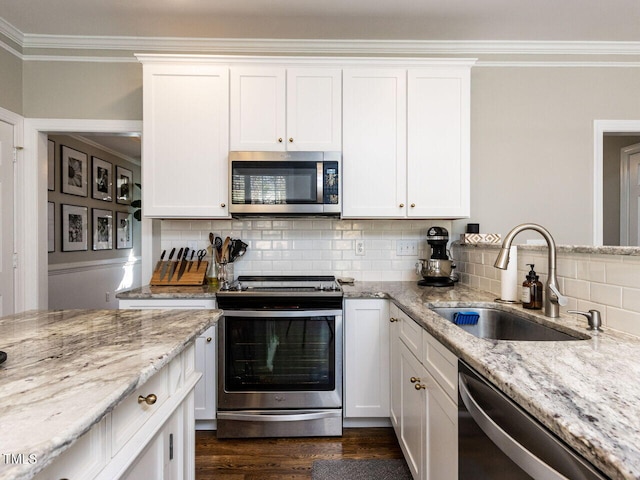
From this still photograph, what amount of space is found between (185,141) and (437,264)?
75.3 inches

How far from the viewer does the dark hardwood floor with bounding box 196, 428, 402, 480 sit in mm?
1876

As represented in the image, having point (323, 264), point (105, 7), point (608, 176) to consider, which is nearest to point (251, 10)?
point (105, 7)

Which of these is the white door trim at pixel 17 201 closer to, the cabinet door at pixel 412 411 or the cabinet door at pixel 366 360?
the cabinet door at pixel 366 360

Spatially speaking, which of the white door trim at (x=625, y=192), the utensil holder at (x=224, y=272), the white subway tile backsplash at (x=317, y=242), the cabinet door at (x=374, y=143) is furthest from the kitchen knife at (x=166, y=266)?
the white door trim at (x=625, y=192)

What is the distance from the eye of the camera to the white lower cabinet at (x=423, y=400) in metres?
1.20

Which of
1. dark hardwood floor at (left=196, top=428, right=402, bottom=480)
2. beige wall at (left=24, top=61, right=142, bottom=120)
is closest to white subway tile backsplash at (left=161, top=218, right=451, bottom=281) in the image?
beige wall at (left=24, top=61, right=142, bottom=120)

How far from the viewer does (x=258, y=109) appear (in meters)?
2.36

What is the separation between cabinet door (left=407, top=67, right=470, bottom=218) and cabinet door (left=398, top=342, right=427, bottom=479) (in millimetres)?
1059

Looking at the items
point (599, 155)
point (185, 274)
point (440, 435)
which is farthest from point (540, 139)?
point (185, 274)

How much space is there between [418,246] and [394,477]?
156 cm

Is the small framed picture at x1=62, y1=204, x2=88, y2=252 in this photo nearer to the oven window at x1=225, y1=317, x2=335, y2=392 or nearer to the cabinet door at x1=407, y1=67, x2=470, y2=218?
the oven window at x1=225, y1=317, x2=335, y2=392

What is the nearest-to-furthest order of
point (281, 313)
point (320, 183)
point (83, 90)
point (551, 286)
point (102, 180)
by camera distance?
point (551, 286) < point (281, 313) < point (320, 183) < point (83, 90) < point (102, 180)

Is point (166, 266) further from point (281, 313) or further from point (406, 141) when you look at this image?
point (406, 141)

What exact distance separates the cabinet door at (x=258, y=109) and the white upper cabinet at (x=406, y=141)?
442 mm
